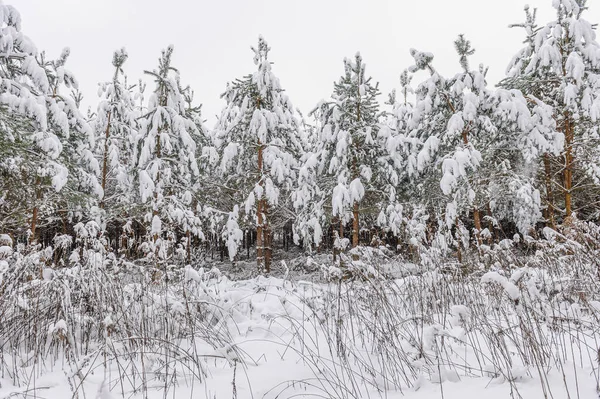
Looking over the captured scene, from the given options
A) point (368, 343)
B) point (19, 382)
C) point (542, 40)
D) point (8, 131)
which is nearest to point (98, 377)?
point (19, 382)

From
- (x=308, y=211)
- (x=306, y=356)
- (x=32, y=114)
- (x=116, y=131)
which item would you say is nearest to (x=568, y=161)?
(x=308, y=211)

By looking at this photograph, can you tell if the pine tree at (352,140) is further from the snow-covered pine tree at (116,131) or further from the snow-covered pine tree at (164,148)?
the snow-covered pine tree at (116,131)

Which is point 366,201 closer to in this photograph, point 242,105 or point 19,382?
point 242,105

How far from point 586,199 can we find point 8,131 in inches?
748

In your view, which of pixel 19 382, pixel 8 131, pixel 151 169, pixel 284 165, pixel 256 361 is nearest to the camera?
pixel 19 382

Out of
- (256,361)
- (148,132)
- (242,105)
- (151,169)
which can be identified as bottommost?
(256,361)

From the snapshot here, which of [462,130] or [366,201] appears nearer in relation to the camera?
[462,130]

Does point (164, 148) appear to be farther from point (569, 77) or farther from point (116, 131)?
point (569, 77)

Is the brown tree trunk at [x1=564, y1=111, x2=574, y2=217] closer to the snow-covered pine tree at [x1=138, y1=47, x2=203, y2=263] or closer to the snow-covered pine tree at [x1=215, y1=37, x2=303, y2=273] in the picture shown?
the snow-covered pine tree at [x1=215, y1=37, x2=303, y2=273]

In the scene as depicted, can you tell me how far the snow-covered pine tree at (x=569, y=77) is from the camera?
909 cm

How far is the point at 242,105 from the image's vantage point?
41.5 feet

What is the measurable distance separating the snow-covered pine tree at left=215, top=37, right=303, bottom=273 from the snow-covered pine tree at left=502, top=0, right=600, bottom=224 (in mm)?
7587

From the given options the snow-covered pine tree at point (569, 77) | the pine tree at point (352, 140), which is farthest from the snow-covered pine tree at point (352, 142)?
the snow-covered pine tree at point (569, 77)

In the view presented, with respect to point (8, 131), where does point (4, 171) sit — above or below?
below
